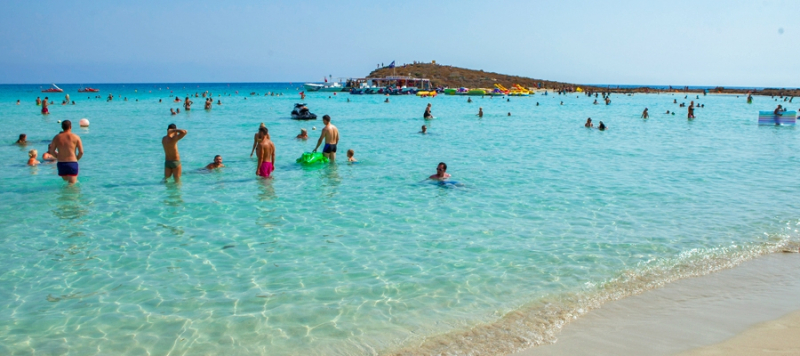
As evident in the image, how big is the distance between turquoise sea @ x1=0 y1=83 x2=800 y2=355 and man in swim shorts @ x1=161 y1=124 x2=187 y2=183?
1.48ft

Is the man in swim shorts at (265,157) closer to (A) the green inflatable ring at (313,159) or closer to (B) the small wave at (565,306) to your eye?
(A) the green inflatable ring at (313,159)

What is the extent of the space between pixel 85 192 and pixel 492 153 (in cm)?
1141

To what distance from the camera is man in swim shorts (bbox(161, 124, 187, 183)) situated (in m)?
10.6

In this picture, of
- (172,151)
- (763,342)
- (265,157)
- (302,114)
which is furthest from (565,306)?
(302,114)

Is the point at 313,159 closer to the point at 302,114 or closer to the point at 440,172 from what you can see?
the point at 440,172

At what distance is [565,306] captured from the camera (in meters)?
5.55

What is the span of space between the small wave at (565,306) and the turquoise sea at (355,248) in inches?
1.0

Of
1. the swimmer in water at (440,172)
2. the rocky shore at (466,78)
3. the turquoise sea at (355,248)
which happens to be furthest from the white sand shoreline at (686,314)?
the rocky shore at (466,78)

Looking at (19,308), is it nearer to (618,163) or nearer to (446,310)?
(446,310)

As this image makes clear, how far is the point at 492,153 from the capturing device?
17328 millimetres

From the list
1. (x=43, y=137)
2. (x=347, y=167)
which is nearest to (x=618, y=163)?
(x=347, y=167)

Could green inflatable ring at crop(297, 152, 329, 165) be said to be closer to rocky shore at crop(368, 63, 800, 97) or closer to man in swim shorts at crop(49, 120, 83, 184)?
man in swim shorts at crop(49, 120, 83, 184)

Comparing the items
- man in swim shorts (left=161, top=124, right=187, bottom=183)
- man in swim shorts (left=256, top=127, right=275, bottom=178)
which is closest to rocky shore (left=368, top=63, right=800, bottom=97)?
man in swim shorts (left=256, top=127, right=275, bottom=178)

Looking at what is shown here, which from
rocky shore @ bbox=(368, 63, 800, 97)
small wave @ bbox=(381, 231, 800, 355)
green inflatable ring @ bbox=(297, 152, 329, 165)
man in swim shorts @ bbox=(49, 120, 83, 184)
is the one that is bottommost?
small wave @ bbox=(381, 231, 800, 355)
